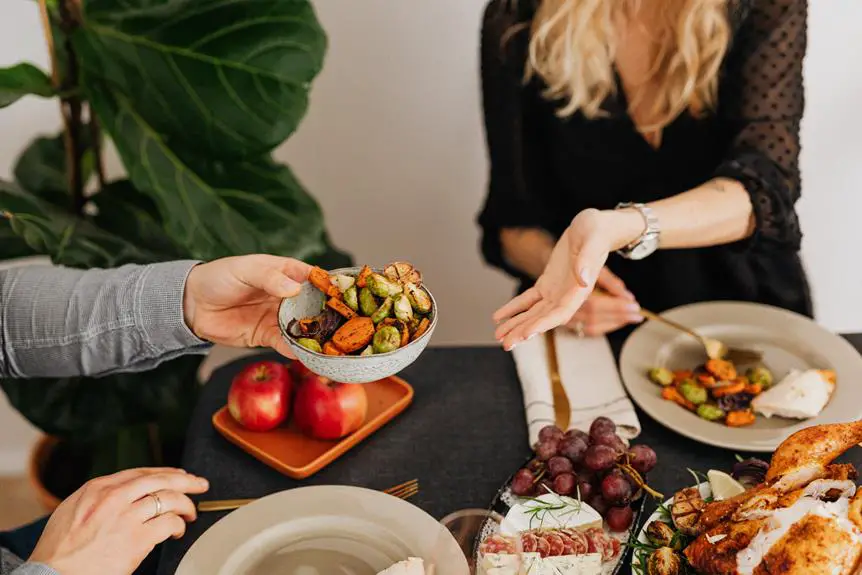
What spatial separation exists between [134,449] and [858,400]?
142cm

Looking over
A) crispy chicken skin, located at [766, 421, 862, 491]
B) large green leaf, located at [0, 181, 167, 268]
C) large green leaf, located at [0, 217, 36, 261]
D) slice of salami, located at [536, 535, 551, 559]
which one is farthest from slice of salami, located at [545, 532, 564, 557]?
large green leaf, located at [0, 217, 36, 261]

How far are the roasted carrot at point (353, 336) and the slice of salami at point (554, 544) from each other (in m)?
0.31

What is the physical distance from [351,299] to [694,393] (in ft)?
1.81

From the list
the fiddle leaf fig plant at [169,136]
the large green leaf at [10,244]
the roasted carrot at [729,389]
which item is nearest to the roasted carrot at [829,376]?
the roasted carrot at [729,389]

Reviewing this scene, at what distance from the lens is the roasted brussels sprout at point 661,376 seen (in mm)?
1282

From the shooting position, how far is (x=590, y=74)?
167 cm

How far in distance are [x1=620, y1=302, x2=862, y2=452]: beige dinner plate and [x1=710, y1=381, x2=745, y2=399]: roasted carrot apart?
0.06m

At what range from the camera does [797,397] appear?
1196 millimetres

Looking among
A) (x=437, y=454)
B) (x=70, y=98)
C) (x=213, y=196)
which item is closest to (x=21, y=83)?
(x=70, y=98)

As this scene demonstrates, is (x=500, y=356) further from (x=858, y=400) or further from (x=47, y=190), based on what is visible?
(x=47, y=190)

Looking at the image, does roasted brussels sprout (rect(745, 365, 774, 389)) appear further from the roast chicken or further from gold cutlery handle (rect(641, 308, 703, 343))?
the roast chicken

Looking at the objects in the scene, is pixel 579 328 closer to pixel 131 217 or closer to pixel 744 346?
pixel 744 346

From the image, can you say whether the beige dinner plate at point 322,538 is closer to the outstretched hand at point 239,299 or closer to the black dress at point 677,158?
the outstretched hand at point 239,299

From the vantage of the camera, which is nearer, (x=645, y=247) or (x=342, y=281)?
(x=342, y=281)
